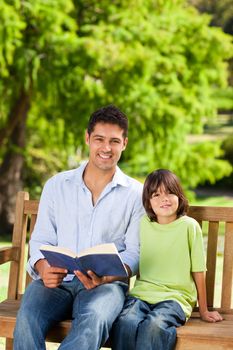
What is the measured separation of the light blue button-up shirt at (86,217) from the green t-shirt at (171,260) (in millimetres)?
79

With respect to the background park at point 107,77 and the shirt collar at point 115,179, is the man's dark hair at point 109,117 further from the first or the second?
the background park at point 107,77

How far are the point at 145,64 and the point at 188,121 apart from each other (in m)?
2.31

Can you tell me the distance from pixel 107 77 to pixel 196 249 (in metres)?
8.71

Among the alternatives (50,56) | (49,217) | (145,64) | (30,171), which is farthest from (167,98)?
(49,217)

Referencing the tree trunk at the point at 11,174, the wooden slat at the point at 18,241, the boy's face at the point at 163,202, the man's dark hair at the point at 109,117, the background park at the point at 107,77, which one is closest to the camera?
the boy's face at the point at 163,202

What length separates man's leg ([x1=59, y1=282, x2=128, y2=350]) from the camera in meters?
3.61

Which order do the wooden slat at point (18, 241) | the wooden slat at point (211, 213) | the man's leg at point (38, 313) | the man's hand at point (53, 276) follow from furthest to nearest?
the wooden slat at point (18, 241), the wooden slat at point (211, 213), the man's hand at point (53, 276), the man's leg at point (38, 313)

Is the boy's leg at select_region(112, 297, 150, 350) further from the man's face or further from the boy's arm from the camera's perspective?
the man's face

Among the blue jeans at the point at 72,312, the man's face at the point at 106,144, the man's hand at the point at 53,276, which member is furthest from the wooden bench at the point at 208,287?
the man's face at the point at 106,144

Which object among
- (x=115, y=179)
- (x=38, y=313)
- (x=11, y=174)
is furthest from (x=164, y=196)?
(x=11, y=174)

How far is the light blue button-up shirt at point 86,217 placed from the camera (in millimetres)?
4172

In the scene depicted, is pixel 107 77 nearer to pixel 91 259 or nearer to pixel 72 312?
pixel 72 312

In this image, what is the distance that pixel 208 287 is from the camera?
4.41 meters

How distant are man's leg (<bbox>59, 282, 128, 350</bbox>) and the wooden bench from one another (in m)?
0.17
